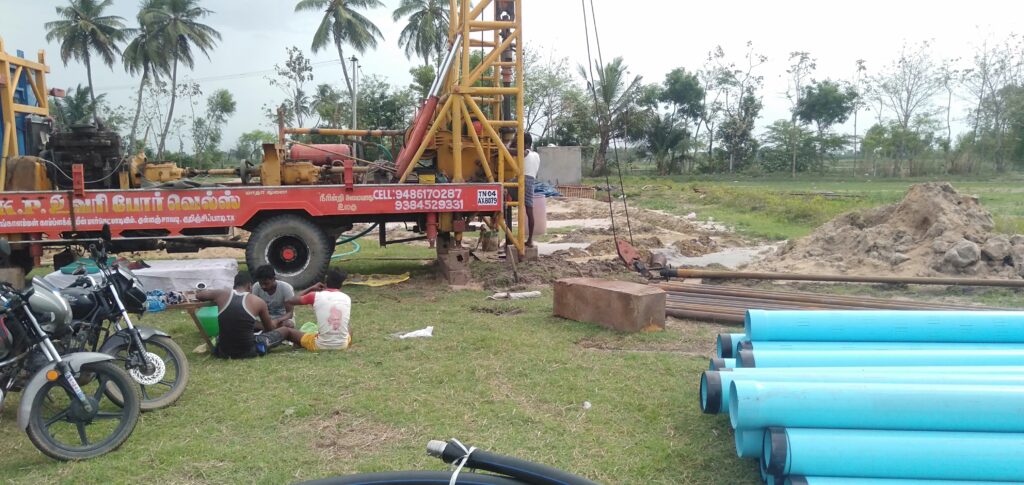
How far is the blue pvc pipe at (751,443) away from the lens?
A: 11.8 ft

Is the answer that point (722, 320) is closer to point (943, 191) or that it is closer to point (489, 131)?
point (489, 131)

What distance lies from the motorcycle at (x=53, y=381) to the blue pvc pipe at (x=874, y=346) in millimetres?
3833

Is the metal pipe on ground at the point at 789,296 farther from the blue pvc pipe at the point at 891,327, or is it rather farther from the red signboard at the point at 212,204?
the blue pvc pipe at the point at 891,327

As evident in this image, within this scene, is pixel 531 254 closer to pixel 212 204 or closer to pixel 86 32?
pixel 212 204

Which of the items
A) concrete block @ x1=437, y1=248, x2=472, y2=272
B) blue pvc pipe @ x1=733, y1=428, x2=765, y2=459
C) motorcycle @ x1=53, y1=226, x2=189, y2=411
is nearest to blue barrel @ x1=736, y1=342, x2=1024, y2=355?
blue pvc pipe @ x1=733, y1=428, x2=765, y2=459

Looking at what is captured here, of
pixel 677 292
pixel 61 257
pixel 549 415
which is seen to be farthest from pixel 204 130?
pixel 549 415

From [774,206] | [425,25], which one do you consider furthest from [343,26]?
[774,206]

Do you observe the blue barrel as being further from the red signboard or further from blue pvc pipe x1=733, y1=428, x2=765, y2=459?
the red signboard

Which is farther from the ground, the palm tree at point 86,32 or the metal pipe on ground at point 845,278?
the palm tree at point 86,32

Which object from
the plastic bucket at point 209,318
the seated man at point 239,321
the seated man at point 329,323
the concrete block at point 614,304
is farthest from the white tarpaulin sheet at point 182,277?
the concrete block at point 614,304

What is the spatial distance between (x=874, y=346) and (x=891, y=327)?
0.19 meters

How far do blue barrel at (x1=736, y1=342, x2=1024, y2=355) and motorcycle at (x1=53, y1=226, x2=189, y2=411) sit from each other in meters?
3.88

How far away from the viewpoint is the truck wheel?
9227mm

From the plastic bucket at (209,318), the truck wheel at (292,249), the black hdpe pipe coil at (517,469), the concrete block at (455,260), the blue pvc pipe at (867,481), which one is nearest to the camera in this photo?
the black hdpe pipe coil at (517,469)
